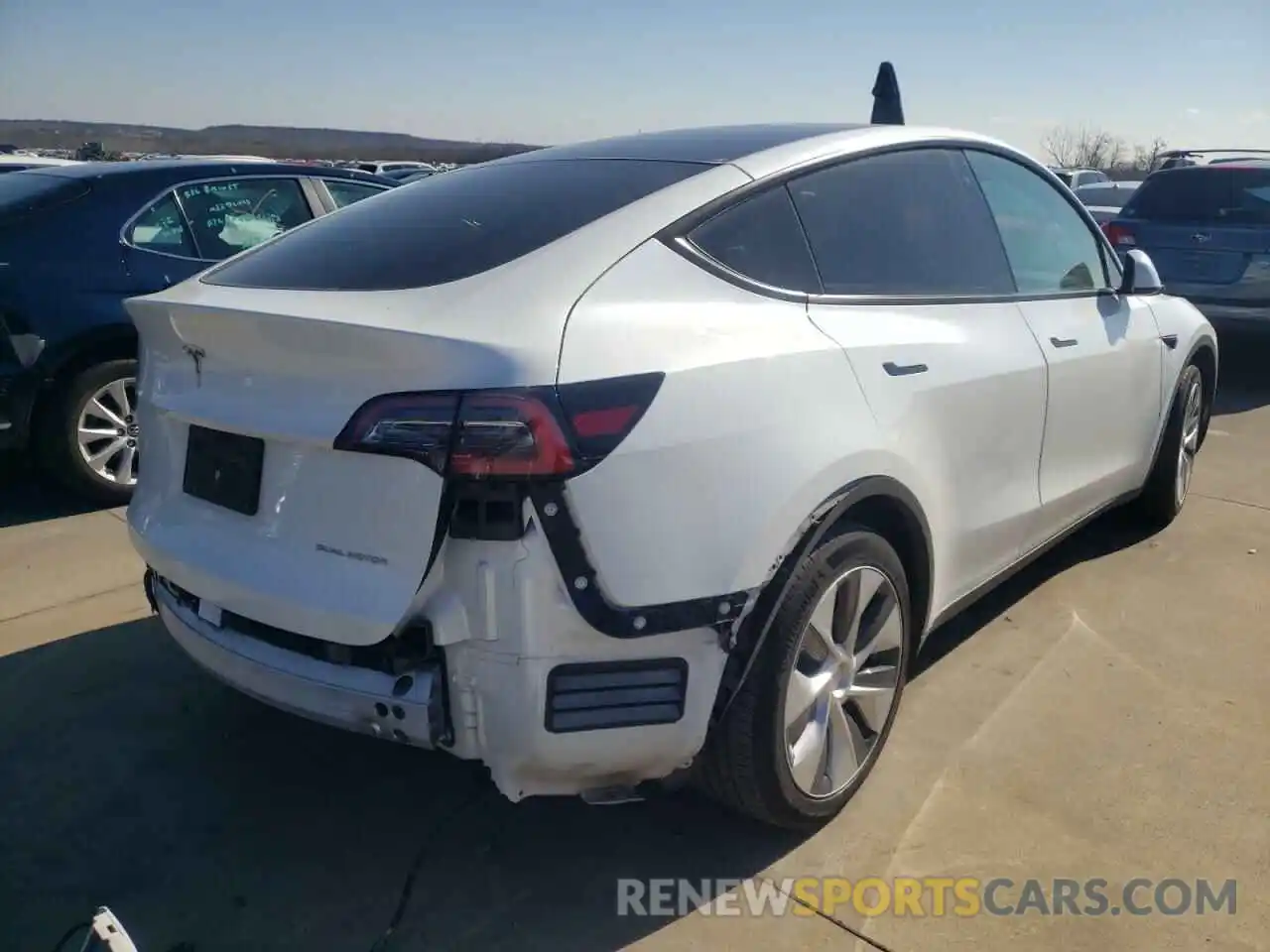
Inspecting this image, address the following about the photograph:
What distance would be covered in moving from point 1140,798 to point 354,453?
7.14 ft

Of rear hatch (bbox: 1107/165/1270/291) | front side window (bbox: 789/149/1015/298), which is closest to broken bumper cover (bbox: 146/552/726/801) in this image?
front side window (bbox: 789/149/1015/298)

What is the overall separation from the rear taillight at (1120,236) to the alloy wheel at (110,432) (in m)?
7.02

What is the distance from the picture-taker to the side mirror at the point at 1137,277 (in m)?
4.11

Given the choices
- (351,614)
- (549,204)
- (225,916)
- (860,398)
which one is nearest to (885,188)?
(860,398)

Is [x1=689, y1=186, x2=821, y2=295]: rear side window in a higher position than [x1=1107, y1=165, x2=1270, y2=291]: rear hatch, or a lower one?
higher

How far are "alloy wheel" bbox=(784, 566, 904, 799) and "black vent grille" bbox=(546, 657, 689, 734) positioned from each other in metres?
0.33

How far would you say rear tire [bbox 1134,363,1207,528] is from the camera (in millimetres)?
4617

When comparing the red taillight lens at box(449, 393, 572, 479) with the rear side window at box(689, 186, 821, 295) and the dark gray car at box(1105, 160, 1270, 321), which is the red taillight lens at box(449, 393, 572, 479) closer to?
the rear side window at box(689, 186, 821, 295)

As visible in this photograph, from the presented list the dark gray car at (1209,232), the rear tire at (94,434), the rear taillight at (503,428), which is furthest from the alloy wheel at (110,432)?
the dark gray car at (1209,232)

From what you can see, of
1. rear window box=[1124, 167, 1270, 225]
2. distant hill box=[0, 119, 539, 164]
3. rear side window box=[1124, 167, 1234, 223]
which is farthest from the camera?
distant hill box=[0, 119, 539, 164]

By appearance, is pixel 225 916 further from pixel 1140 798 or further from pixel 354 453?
pixel 1140 798

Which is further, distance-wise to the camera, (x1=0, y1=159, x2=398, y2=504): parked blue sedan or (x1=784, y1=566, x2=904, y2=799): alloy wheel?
(x1=0, y1=159, x2=398, y2=504): parked blue sedan

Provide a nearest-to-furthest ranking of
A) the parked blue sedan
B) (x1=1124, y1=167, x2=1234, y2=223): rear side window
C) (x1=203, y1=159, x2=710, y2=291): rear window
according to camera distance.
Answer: (x1=203, y1=159, x2=710, y2=291): rear window
the parked blue sedan
(x1=1124, y1=167, x2=1234, y2=223): rear side window

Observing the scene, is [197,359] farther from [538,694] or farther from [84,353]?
[84,353]
